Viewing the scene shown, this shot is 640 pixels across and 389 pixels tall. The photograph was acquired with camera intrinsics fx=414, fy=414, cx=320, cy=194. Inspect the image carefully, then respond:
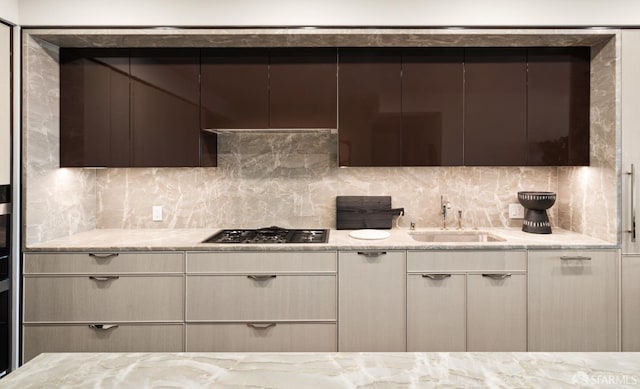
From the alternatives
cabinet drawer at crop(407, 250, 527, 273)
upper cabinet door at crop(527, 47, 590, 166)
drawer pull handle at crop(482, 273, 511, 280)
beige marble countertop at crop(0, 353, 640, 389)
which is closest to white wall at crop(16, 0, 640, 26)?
upper cabinet door at crop(527, 47, 590, 166)

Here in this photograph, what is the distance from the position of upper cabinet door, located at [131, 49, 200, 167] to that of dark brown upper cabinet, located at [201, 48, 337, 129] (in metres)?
0.10

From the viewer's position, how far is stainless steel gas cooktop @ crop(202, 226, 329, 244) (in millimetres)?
2697

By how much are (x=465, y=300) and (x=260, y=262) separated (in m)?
1.27

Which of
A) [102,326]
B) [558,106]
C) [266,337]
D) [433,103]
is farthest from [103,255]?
[558,106]

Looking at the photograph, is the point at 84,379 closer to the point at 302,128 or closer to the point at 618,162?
the point at 302,128

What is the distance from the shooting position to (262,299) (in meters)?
2.53

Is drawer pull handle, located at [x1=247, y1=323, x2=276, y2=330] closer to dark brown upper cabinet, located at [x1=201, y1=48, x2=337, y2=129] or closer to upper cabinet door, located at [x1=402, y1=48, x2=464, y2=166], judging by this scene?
dark brown upper cabinet, located at [x1=201, y1=48, x2=337, y2=129]

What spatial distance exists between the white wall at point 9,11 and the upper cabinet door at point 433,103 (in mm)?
2432

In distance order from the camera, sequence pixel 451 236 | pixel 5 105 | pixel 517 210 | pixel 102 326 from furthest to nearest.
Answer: pixel 517 210, pixel 451 236, pixel 102 326, pixel 5 105

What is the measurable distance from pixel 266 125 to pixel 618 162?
2.22 metres

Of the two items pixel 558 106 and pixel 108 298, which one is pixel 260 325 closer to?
pixel 108 298

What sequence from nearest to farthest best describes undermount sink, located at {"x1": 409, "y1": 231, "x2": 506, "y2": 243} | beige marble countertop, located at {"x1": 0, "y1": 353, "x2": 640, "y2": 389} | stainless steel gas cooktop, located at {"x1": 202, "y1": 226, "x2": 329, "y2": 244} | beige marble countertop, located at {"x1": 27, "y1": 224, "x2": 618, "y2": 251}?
beige marble countertop, located at {"x1": 0, "y1": 353, "x2": 640, "y2": 389}, beige marble countertop, located at {"x1": 27, "y1": 224, "x2": 618, "y2": 251}, stainless steel gas cooktop, located at {"x1": 202, "y1": 226, "x2": 329, "y2": 244}, undermount sink, located at {"x1": 409, "y1": 231, "x2": 506, "y2": 243}

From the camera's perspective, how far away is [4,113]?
7.99 ft

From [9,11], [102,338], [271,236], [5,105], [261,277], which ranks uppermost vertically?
[9,11]
